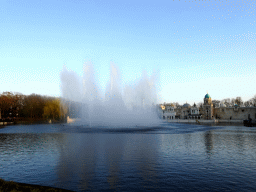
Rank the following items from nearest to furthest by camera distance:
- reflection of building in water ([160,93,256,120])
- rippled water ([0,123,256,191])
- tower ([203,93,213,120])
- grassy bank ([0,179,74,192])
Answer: grassy bank ([0,179,74,192]), rippled water ([0,123,256,191]), reflection of building in water ([160,93,256,120]), tower ([203,93,213,120])

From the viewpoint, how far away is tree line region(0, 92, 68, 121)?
103562 millimetres

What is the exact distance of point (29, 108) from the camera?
116 m

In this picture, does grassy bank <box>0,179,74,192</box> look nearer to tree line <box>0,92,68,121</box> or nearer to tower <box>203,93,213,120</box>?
tree line <box>0,92,68,121</box>

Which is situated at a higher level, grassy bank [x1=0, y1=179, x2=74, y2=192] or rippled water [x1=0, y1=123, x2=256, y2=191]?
grassy bank [x1=0, y1=179, x2=74, y2=192]

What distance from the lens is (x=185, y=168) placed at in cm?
1709

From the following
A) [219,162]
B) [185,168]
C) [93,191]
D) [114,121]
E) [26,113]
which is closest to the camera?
[93,191]

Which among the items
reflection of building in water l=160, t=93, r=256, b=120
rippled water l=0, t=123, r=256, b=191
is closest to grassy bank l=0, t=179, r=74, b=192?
rippled water l=0, t=123, r=256, b=191

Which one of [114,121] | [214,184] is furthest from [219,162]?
[114,121]

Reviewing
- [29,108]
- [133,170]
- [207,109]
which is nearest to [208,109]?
[207,109]

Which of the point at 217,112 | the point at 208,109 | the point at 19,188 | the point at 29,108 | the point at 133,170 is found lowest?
the point at 133,170

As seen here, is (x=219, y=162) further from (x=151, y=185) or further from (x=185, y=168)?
(x=151, y=185)

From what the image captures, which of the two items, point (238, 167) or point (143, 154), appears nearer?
point (238, 167)

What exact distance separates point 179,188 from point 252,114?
401ft

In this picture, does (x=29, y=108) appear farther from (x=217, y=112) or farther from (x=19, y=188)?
(x=19, y=188)
